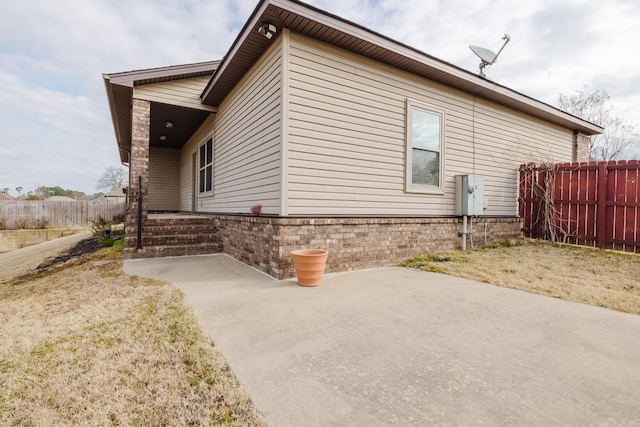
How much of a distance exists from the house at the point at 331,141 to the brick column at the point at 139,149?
0.07 ft

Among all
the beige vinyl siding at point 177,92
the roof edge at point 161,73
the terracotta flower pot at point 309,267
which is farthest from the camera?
the beige vinyl siding at point 177,92

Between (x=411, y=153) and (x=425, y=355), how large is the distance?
13.7 feet

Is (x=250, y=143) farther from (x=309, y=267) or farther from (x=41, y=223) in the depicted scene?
(x=41, y=223)

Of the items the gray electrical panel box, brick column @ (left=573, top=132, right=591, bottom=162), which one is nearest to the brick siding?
the gray electrical panel box

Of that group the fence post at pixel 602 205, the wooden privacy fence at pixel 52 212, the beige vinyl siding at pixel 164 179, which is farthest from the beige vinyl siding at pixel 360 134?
the wooden privacy fence at pixel 52 212

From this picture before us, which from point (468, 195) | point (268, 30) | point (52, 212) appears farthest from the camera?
point (52, 212)

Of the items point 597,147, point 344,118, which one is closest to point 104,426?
point 344,118

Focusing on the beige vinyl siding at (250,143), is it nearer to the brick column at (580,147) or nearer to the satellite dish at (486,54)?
the satellite dish at (486,54)

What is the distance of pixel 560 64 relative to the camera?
533 inches

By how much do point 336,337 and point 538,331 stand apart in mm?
1674

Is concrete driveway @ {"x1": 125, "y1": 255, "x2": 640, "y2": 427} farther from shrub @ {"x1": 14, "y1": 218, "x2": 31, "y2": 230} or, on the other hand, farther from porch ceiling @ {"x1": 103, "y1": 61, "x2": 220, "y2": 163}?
shrub @ {"x1": 14, "y1": 218, "x2": 31, "y2": 230}

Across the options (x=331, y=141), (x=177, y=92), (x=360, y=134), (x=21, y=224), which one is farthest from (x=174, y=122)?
(x=21, y=224)

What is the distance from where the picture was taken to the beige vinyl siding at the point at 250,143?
4.48 metres

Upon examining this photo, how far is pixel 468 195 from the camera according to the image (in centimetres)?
595
